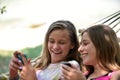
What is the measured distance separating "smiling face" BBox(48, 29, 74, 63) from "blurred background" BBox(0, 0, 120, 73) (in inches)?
56.0

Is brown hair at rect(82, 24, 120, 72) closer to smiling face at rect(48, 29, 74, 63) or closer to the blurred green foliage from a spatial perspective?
smiling face at rect(48, 29, 74, 63)

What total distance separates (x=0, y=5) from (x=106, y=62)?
1.88 metres

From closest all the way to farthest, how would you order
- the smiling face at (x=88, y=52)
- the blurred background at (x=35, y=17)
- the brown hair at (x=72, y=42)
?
the smiling face at (x=88, y=52)
the brown hair at (x=72, y=42)
the blurred background at (x=35, y=17)

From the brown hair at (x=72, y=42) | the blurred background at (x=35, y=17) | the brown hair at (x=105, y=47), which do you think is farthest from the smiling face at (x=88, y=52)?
the blurred background at (x=35, y=17)

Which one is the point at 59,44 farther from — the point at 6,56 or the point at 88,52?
the point at 6,56

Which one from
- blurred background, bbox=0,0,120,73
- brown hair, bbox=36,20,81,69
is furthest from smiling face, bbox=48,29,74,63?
blurred background, bbox=0,0,120,73

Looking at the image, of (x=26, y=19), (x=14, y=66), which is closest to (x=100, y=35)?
(x=14, y=66)

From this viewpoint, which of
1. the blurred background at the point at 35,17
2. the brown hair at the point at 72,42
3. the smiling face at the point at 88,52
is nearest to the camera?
the smiling face at the point at 88,52

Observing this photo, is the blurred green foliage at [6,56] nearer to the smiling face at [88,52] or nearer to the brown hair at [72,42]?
the brown hair at [72,42]

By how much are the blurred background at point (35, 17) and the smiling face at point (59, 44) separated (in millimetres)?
1423

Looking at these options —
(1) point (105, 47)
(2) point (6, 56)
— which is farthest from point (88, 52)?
(2) point (6, 56)

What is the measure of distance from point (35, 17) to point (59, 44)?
5.30ft

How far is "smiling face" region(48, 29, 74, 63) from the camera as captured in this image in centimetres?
127

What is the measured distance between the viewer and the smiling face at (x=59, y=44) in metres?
1.27
